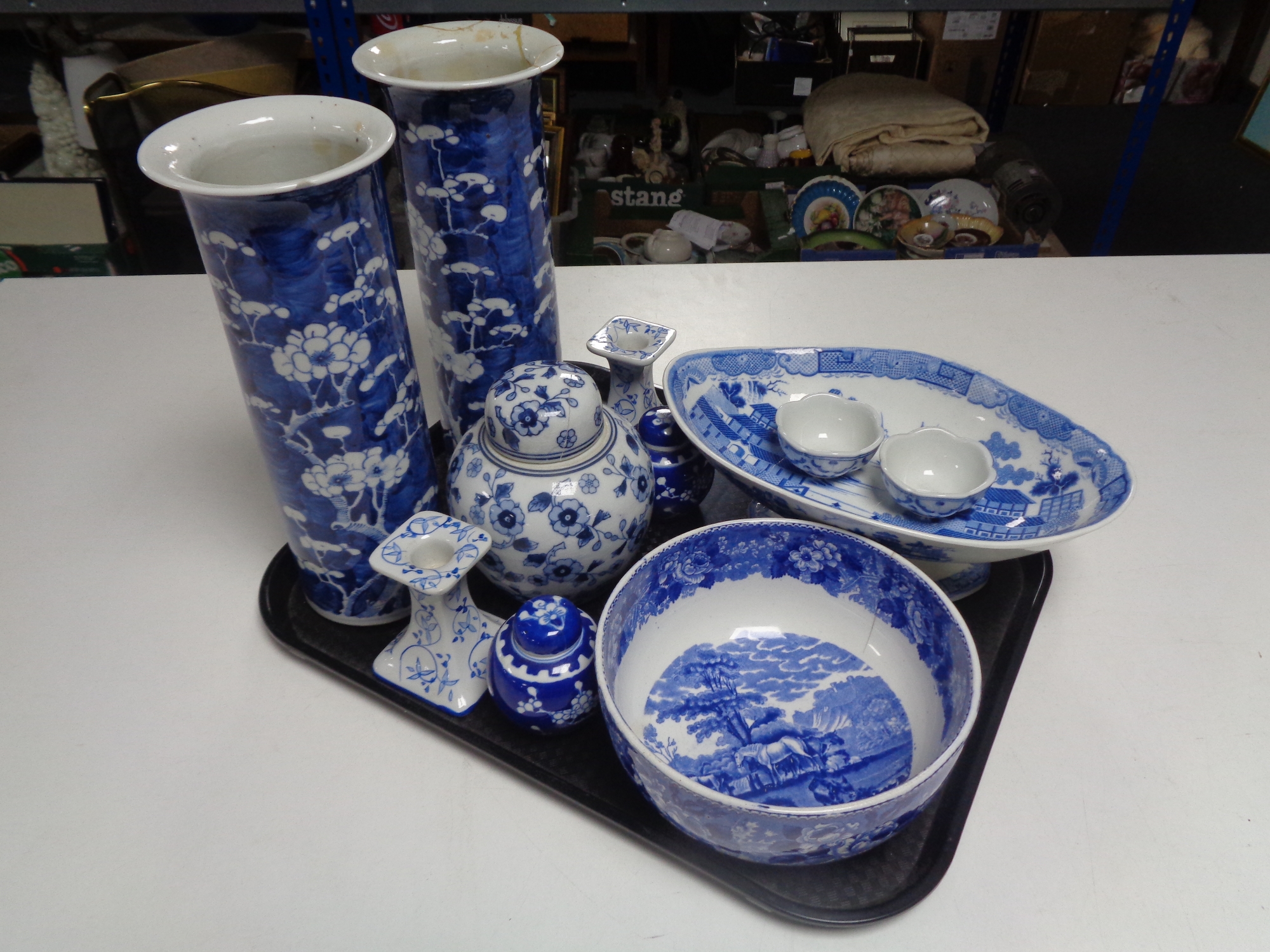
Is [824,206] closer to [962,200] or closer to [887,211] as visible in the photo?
[887,211]

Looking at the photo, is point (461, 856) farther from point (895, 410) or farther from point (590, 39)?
point (590, 39)

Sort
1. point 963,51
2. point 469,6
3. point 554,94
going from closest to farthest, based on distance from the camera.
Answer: point 469,6 < point 554,94 < point 963,51

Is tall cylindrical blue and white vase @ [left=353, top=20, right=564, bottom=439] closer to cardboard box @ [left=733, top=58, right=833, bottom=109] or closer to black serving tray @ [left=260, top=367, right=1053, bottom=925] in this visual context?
black serving tray @ [left=260, top=367, right=1053, bottom=925]

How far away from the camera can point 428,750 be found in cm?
64

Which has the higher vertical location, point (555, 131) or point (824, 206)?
point (555, 131)

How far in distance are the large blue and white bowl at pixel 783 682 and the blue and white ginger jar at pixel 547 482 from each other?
5 cm

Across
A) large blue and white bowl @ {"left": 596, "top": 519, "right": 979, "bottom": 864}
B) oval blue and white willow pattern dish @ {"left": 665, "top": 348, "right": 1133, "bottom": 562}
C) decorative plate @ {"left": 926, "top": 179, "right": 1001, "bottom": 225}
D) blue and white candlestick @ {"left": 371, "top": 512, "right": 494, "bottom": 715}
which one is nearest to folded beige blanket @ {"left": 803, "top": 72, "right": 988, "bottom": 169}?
decorative plate @ {"left": 926, "top": 179, "right": 1001, "bottom": 225}

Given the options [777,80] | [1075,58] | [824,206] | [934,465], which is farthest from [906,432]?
[1075,58]

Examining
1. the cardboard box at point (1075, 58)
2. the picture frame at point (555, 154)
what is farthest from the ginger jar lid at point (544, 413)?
the cardboard box at point (1075, 58)

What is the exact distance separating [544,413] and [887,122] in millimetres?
1378

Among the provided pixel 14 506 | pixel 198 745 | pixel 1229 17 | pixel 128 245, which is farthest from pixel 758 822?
pixel 1229 17

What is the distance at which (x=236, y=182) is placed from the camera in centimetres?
60

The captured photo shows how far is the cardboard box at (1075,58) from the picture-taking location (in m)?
2.39

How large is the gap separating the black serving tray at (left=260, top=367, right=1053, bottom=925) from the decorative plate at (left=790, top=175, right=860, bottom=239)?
3.30 ft
